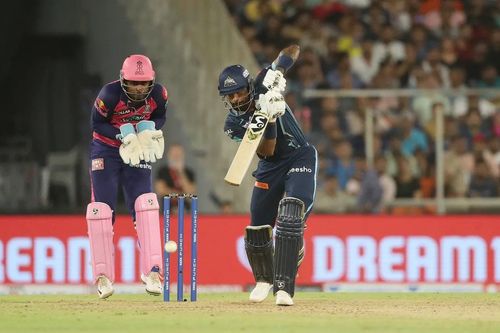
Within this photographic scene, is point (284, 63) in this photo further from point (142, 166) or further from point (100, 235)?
point (100, 235)

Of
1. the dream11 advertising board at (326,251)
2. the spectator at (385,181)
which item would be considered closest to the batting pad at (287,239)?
the dream11 advertising board at (326,251)

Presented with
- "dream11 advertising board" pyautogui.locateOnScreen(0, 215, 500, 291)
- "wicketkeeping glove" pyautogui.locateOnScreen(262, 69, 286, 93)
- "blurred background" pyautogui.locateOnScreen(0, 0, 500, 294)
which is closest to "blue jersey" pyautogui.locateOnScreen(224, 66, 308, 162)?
"wicketkeeping glove" pyautogui.locateOnScreen(262, 69, 286, 93)

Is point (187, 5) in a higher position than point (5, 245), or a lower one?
higher

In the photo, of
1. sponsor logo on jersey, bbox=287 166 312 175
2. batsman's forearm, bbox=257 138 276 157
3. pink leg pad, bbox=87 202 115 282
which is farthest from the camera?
pink leg pad, bbox=87 202 115 282

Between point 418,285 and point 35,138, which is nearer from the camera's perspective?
point 418,285

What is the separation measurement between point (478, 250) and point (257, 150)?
17.0 ft

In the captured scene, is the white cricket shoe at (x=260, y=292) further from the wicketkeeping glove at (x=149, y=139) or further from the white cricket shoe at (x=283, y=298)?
the wicketkeeping glove at (x=149, y=139)

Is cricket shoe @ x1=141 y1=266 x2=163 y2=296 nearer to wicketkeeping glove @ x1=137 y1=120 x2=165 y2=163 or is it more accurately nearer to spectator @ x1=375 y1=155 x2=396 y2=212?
wicketkeeping glove @ x1=137 y1=120 x2=165 y2=163

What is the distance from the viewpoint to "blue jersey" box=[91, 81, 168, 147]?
10.4m

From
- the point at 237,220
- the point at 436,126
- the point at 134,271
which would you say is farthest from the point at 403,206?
the point at 134,271

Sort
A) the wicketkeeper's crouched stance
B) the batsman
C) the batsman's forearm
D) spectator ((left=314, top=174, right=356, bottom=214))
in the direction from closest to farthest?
1. the batsman
2. the batsman's forearm
3. the wicketkeeper's crouched stance
4. spectator ((left=314, top=174, right=356, bottom=214))

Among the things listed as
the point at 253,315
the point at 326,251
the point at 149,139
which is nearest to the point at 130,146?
the point at 149,139

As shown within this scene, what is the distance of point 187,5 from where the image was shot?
16.8 m

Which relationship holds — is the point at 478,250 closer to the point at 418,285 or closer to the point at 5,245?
the point at 418,285
